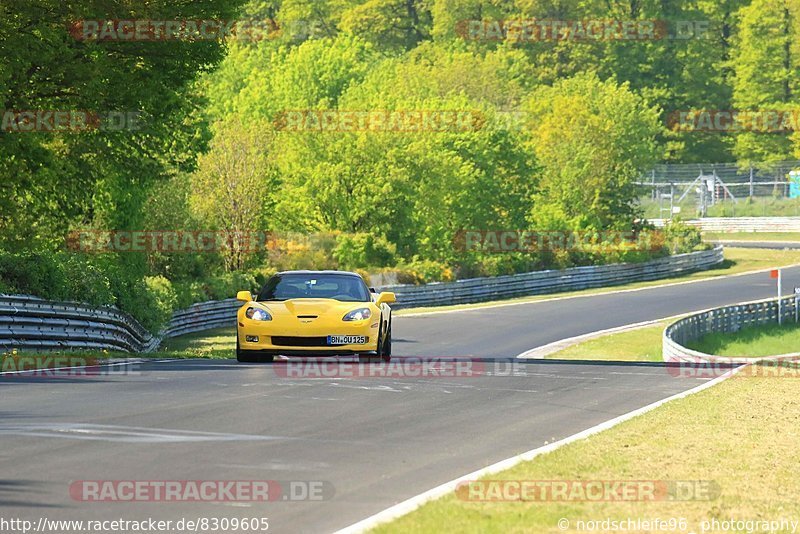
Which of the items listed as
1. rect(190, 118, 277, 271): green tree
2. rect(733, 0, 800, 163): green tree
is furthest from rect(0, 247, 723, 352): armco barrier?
rect(733, 0, 800, 163): green tree

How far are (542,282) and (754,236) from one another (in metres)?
42.7

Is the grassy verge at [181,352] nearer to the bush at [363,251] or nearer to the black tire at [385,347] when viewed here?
the black tire at [385,347]

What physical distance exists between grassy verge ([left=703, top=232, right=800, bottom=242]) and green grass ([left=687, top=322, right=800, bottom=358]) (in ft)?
179

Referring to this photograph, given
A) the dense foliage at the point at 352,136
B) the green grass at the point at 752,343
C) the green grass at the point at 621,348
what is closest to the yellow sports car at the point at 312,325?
the dense foliage at the point at 352,136

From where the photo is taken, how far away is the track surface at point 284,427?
943 centimetres

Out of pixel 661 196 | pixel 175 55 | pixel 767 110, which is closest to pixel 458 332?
pixel 175 55

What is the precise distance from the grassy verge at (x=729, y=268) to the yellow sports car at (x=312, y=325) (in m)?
33.1

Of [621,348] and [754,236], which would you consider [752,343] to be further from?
[754,236]

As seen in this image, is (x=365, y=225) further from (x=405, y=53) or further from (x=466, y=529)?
(x=405, y=53)

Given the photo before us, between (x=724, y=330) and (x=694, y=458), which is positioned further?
(x=724, y=330)

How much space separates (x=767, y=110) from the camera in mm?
122688

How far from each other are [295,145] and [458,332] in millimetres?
25934

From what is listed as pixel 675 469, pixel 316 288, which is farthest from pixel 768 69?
pixel 675 469

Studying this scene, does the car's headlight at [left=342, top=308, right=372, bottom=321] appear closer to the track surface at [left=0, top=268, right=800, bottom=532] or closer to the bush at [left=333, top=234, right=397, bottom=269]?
the track surface at [left=0, top=268, right=800, bottom=532]
